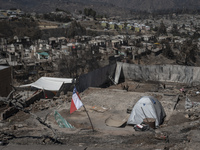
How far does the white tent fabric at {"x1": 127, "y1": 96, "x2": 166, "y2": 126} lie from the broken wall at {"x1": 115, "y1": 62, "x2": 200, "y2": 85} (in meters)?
7.29

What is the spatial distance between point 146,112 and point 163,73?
819cm

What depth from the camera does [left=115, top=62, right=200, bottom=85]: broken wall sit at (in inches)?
631

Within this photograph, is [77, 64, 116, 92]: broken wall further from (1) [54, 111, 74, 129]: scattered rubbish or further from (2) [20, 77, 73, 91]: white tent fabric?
(1) [54, 111, 74, 129]: scattered rubbish

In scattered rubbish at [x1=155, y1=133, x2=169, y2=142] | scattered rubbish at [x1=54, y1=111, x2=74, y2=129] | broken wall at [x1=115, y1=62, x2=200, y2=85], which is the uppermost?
scattered rubbish at [x1=155, y1=133, x2=169, y2=142]

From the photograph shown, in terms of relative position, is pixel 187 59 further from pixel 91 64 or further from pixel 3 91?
pixel 3 91

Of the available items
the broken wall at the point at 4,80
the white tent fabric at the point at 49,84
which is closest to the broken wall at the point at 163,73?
the white tent fabric at the point at 49,84

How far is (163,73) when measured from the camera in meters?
17.0

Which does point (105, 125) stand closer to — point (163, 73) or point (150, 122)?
point (150, 122)

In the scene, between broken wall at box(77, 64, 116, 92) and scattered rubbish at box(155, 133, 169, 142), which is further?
broken wall at box(77, 64, 116, 92)

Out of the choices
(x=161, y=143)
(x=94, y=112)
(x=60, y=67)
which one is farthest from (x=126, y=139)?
(x=60, y=67)

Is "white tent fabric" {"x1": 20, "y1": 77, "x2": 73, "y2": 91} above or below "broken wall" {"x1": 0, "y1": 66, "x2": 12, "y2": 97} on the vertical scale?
below

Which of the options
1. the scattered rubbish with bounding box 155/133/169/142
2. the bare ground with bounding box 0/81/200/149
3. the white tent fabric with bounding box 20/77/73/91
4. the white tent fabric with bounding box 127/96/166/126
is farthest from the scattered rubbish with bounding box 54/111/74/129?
the white tent fabric with bounding box 20/77/73/91

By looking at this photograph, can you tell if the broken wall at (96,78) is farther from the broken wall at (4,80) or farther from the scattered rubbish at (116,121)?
the scattered rubbish at (116,121)

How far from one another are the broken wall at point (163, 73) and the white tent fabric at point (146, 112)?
7285 millimetres
